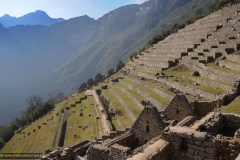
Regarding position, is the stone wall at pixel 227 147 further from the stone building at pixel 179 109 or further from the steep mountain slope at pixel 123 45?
the steep mountain slope at pixel 123 45

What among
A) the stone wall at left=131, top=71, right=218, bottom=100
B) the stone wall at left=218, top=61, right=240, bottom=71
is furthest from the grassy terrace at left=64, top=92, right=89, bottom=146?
the stone wall at left=218, top=61, right=240, bottom=71

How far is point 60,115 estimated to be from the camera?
38.8 m

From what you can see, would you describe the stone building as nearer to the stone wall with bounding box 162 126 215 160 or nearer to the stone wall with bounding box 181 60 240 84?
the stone wall with bounding box 162 126 215 160

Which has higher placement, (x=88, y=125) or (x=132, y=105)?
(x=132, y=105)

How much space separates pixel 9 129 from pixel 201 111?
4982cm

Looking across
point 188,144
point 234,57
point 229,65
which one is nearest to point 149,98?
point 229,65

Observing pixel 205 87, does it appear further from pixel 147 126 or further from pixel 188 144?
pixel 188 144

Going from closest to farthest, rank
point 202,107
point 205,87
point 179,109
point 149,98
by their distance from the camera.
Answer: point 179,109, point 202,107, point 205,87, point 149,98

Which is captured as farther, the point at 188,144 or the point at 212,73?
the point at 212,73

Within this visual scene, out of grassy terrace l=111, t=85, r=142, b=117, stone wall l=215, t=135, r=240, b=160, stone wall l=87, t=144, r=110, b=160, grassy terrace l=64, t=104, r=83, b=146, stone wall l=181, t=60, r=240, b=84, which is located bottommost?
grassy terrace l=64, t=104, r=83, b=146

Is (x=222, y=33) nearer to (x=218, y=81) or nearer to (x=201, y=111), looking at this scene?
(x=218, y=81)

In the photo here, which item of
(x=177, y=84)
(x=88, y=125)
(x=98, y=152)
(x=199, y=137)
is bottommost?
(x=88, y=125)

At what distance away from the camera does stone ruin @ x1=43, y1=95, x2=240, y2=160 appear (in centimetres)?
464

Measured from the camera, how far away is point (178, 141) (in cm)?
485
